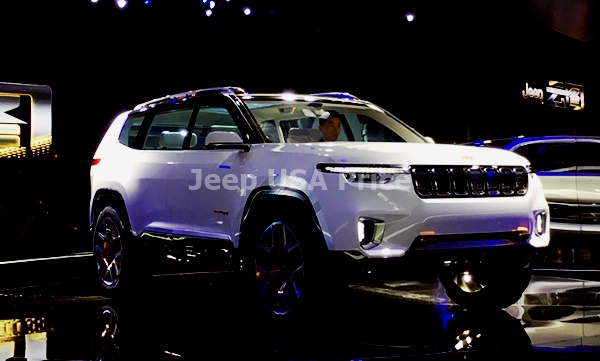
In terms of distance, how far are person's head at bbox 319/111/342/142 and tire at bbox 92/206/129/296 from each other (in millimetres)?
2302

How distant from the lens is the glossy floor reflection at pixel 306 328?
5371mm

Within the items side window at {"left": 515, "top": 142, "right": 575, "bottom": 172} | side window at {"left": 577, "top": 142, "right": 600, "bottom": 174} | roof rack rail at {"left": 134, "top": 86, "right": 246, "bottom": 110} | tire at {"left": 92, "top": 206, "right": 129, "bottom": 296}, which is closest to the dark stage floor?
tire at {"left": 92, "top": 206, "right": 129, "bottom": 296}

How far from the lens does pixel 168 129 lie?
28.5ft

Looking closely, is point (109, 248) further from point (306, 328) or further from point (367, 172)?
point (367, 172)

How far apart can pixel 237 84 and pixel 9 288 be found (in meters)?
7.88

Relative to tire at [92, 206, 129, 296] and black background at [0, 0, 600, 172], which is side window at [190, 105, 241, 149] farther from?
black background at [0, 0, 600, 172]

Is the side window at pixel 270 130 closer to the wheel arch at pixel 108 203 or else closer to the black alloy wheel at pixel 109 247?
the wheel arch at pixel 108 203

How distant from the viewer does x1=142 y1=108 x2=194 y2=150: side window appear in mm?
8176

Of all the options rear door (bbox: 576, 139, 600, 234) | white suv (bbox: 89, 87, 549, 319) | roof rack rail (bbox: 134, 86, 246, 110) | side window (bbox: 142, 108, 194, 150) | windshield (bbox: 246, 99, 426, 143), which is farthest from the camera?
rear door (bbox: 576, 139, 600, 234)

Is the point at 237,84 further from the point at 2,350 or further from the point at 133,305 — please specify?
the point at 2,350

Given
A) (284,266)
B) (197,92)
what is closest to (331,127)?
(197,92)

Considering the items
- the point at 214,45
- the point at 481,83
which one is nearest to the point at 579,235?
the point at 214,45

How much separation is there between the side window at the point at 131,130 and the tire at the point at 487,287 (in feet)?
11.7

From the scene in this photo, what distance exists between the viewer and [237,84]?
1647cm
